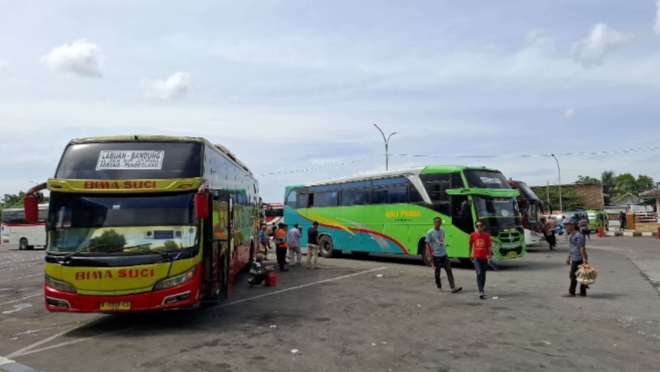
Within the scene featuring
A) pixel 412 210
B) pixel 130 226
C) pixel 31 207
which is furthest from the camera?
pixel 412 210

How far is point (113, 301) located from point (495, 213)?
1283 cm

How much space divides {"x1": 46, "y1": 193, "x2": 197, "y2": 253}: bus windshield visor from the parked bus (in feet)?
0.05

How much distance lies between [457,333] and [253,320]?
351 centimetres

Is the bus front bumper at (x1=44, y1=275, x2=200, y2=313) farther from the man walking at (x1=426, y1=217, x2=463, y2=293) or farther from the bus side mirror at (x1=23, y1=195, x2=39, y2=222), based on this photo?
the man walking at (x1=426, y1=217, x2=463, y2=293)

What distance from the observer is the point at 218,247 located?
1008cm

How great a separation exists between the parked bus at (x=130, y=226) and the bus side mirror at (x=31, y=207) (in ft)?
0.05

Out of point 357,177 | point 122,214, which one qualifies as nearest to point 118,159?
point 122,214

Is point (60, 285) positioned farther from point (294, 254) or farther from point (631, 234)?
point (631, 234)

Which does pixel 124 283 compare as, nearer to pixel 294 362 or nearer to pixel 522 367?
pixel 294 362

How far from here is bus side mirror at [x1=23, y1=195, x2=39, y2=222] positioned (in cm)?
888

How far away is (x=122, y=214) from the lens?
29.0ft

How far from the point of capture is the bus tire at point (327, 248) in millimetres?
24400

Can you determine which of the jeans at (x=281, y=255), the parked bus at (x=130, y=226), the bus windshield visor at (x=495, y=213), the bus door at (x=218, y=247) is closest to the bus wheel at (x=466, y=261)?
the bus windshield visor at (x=495, y=213)

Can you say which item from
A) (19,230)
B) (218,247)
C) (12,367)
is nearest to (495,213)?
(218,247)
